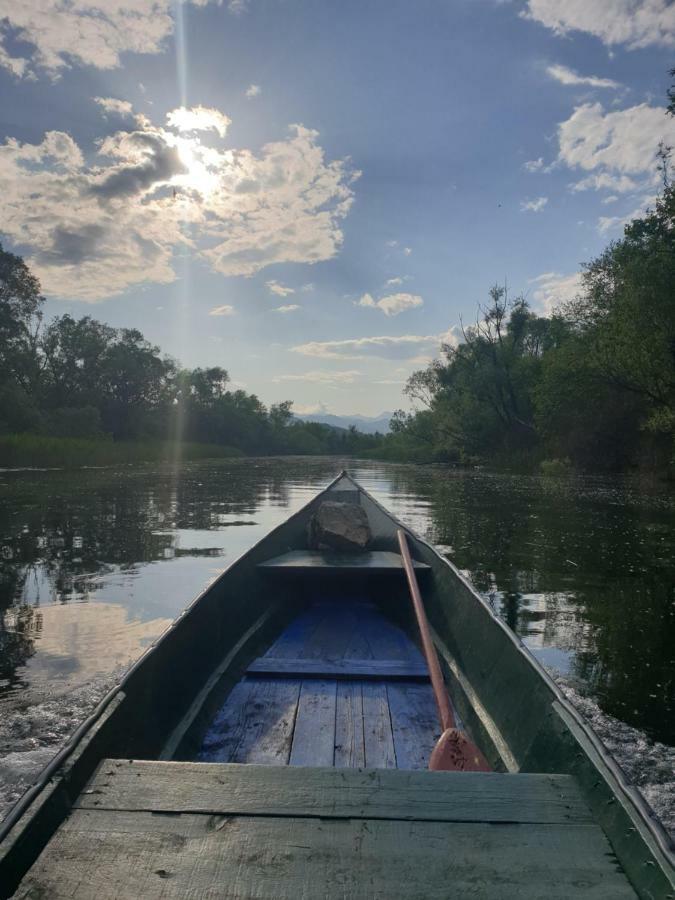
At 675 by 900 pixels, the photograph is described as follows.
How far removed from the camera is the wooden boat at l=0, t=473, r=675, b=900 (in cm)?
140

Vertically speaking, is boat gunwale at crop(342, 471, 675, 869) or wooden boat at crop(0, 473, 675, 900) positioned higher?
boat gunwale at crop(342, 471, 675, 869)

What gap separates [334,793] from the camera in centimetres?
170

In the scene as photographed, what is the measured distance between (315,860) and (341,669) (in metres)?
2.00

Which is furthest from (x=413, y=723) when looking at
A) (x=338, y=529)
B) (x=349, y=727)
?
(x=338, y=529)

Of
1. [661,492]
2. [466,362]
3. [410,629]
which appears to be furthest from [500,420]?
[410,629]

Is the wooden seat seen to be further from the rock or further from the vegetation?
the vegetation

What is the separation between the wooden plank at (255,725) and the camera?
102 inches

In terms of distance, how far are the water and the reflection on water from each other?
0.02m

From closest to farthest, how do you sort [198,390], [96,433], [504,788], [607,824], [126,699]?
[607,824], [504,788], [126,699], [96,433], [198,390]

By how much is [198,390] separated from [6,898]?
265 ft

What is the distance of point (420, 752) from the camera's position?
2.63 metres

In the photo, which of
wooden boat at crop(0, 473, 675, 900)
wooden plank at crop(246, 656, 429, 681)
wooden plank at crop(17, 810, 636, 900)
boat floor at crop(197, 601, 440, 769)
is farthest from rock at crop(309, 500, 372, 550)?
wooden plank at crop(17, 810, 636, 900)

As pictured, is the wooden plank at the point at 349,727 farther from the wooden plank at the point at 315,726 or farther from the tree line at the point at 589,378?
the tree line at the point at 589,378

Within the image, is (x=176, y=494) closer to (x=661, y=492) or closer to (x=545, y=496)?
(x=545, y=496)
